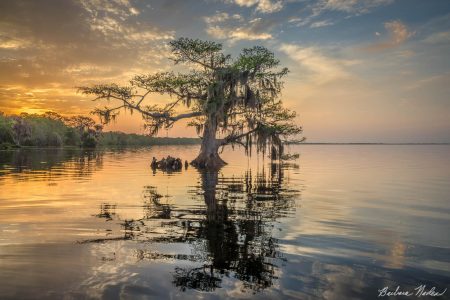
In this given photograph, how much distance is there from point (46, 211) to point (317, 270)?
964cm

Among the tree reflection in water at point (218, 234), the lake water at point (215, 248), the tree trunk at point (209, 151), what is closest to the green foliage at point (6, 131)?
the tree trunk at point (209, 151)

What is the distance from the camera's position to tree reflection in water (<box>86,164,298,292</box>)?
19.9 ft

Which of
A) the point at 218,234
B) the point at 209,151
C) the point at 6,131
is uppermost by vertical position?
the point at 6,131

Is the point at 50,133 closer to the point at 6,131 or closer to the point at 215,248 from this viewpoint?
the point at 6,131

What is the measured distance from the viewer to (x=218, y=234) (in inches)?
349

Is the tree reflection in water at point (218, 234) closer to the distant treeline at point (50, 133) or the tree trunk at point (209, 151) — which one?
the tree trunk at point (209, 151)

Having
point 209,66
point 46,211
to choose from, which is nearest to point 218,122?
point 209,66

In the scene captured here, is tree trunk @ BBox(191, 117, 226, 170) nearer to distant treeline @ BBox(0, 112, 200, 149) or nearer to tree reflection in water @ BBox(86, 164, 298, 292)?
tree reflection in water @ BBox(86, 164, 298, 292)

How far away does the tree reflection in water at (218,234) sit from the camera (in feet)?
19.9

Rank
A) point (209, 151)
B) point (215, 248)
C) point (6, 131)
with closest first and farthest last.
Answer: point (215, 248) < point (209, 151) < point (6, 131)

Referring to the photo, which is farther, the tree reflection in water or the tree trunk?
the tree trunk
